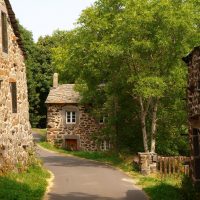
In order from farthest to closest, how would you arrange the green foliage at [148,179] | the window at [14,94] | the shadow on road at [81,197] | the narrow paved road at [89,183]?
the window at [14,94], the narrow paved road at [89,183], the green foliage at [148,179], the shadow on road at [81,197]

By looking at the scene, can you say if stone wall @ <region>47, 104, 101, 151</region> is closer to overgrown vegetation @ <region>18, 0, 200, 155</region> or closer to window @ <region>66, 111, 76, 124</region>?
window @ <region>66, 111, 76, 124</region>

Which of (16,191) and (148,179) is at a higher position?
(16,191)

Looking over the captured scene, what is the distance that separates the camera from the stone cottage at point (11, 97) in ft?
56.7

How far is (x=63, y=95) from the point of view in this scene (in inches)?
1534

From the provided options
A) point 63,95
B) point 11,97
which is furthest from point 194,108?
point 63,95

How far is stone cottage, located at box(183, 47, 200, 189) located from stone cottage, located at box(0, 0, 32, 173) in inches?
294

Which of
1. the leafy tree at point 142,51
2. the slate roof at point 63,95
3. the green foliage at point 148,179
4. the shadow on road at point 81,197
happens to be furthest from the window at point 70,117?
the shadow on road at point 81,197

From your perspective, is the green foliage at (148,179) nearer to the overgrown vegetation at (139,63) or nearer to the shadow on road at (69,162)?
the shadow on road at (69,162)

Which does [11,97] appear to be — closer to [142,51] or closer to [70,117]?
[142,51]

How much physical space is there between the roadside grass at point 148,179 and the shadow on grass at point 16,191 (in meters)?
4.37

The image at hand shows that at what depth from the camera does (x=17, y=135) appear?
19312 mm

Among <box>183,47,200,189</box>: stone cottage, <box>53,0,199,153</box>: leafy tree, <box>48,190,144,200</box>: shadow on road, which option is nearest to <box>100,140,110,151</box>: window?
<box>53,0,199,153</box>: leafy tree

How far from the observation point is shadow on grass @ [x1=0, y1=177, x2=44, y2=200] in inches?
554

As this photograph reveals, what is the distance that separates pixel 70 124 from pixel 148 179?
18317 millimetres
